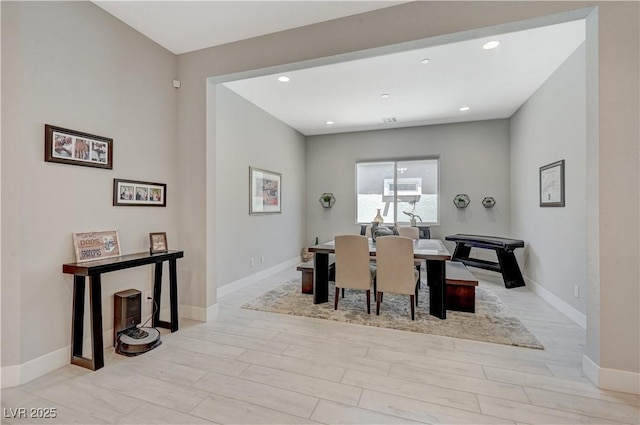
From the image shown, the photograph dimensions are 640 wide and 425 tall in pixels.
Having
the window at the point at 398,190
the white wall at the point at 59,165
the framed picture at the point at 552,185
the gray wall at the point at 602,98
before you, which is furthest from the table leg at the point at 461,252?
the white wall at the point at 59,165

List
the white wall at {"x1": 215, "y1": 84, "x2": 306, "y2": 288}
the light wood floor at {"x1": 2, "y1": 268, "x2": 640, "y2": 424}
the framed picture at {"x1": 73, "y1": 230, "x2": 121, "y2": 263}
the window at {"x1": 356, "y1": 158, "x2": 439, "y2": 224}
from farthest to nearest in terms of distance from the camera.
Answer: the window at {"x1": 356, "y1": 158, "x2": 439, "y2": 224} < the white wall at {"x1": 215, "y1": 84, "x2": 306, "y2": 288} < the framed picture at {"x1": 73, "y1": 230, "x2": 121, "y2": 263} < the light wood floor at {"x1": 2, "y1": 268, "x2": 640, "y2": 424}

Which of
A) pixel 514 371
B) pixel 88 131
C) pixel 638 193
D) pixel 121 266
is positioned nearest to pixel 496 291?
pixel 514 371

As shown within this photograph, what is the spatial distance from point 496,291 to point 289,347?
3.28m

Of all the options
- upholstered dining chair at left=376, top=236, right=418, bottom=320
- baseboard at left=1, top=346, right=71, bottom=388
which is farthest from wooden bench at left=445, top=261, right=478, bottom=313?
baseboard at left=1, top=346, right=71, bottom=388

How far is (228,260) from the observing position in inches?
157

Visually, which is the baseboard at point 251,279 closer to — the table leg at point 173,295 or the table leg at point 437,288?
the table leg at point 173,295

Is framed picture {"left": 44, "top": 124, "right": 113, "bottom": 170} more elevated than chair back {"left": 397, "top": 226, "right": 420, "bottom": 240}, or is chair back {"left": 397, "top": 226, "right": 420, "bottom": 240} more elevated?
framed picture {"left": 44, "top": 124, "right": 113, "bottom": 170}

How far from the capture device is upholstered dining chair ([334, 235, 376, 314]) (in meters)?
3.13

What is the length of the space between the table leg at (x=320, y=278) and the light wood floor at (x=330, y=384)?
0.82 metres

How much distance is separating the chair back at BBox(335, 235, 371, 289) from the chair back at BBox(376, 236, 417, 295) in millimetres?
141

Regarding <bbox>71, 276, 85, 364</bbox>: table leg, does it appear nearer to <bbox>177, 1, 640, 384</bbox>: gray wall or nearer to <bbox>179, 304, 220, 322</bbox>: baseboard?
<bbox>179, 304, 220, 322</bbox>: baseboard

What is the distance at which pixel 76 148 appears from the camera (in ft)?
7.11

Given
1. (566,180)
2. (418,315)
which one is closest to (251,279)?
(418,315)

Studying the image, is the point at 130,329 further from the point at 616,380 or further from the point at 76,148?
the point at 616,380
